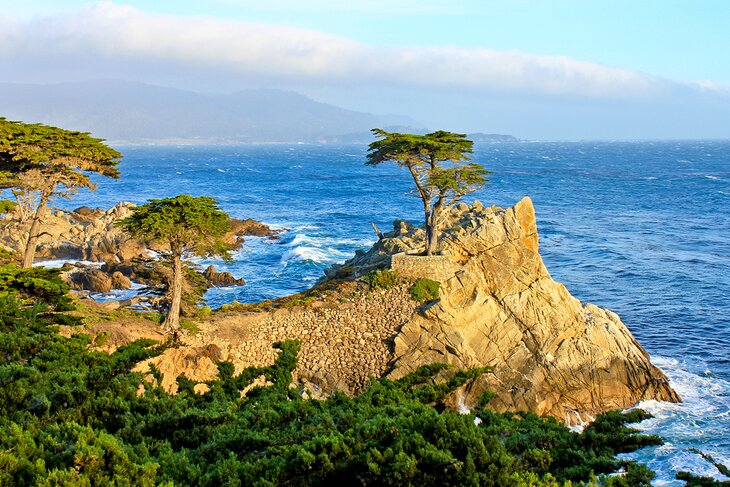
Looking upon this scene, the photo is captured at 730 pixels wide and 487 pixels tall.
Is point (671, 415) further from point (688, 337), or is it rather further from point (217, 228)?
point (217, 228)

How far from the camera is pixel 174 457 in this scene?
10586 mm

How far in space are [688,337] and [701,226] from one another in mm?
35335

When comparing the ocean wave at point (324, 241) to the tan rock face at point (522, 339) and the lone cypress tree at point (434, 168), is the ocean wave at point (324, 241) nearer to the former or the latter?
the lone cypress tree at point (434, 168)

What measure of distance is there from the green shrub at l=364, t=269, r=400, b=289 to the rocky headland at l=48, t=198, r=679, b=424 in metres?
0.17

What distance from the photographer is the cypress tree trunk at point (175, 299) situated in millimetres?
21266

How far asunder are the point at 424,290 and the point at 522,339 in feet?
13.8

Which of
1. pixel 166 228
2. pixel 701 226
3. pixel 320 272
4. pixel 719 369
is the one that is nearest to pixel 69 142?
pixel 166 228

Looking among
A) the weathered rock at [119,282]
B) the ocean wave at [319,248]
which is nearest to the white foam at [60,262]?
the weathered rock at [119,282]

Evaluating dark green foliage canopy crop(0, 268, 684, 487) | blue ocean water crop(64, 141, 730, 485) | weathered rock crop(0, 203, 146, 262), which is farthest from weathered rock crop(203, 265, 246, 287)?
dark green foliage canopy crop(0, 268, 684, 487)

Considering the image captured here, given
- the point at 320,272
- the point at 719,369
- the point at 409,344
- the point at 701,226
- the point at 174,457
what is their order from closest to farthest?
the point at 174,457 < the point at 409,344 < the point at 719,369 < the point at 320,272 < the point at 701,226

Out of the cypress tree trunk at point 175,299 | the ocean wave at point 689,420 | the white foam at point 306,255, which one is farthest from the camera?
the white foam at point 306,255

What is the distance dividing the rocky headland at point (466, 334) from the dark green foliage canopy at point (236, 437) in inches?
136

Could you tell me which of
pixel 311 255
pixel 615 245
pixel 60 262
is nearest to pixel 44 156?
pixel 60 262

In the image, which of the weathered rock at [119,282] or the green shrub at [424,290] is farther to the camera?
the weathered rock at [119,282]
